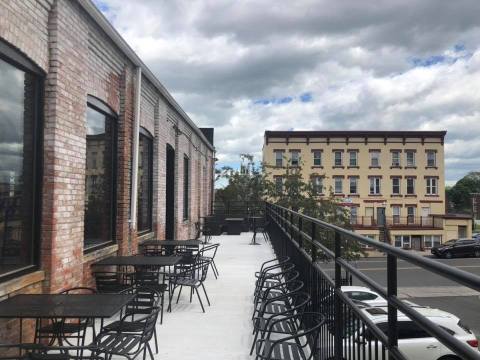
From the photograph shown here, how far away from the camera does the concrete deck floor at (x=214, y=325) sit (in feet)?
15.9

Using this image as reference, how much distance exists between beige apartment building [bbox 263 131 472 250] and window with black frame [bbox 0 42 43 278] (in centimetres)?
4013

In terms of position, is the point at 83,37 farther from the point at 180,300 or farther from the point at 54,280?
the point at 180,300

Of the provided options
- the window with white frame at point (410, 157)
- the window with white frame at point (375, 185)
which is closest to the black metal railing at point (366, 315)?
the window with white frame at point (375, 185)

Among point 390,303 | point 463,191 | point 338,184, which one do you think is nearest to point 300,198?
point 338,184

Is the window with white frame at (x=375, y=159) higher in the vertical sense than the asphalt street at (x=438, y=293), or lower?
higher

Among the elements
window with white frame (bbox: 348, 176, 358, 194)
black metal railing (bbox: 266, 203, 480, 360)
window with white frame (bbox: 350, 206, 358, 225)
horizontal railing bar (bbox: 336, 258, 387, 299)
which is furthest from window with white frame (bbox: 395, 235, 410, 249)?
horizontal railing bar (bbox: 336, 258, 387, 299)

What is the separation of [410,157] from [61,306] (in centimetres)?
4598

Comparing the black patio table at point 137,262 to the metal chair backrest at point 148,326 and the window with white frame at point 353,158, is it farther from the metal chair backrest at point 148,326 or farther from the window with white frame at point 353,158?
the window with white frame at point 353,158

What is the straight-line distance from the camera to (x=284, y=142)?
1781 inches

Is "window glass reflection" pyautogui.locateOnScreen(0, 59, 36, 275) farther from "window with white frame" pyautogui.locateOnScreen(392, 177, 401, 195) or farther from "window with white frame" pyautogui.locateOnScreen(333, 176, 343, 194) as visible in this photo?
"window with white frame" pyautogui.locateOnScreen(392, 177, 401, 195)

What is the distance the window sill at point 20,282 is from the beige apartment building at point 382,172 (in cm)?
4040

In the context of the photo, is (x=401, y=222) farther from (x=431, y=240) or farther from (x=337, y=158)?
(x=337, y=158)

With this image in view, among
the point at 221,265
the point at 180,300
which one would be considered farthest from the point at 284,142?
the point at 180,300

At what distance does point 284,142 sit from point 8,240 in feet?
135
